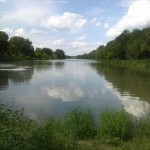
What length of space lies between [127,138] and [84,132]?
1.74 m

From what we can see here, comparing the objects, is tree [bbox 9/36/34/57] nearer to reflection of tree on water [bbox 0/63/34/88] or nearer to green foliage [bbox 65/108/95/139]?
reflection of tree on water [bbox 0/63/34/88]

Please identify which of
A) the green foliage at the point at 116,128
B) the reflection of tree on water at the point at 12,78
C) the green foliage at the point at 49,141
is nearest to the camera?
the green foliage at the point at 49,141

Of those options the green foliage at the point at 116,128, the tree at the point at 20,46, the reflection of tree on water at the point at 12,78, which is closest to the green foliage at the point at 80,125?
the green foliage at the point at 116,128

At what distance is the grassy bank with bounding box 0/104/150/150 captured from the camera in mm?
9469

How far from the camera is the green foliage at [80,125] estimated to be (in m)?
13.3

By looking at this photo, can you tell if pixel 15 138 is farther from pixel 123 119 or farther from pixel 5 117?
pixel 123 119

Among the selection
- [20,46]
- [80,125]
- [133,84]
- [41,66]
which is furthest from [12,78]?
A: [20,46]

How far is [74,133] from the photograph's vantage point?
13.2m

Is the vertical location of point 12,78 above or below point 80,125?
below

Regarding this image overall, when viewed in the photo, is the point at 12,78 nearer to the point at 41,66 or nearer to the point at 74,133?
the point at 74,133

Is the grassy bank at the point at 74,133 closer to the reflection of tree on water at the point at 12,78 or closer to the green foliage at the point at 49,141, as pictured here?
the green foliage at the point at 49,141

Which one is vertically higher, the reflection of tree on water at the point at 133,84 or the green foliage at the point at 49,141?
the green foliage at the point at 49,141

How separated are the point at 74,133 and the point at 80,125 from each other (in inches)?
19.8

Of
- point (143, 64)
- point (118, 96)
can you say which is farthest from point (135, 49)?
point (118, 96)
